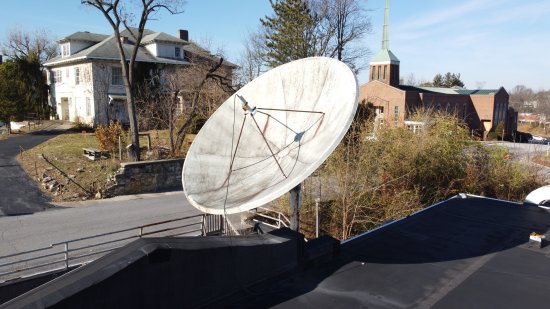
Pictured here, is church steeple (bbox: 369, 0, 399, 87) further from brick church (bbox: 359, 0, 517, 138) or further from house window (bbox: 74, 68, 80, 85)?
house window (bbox: 74, 68, 80, 85)

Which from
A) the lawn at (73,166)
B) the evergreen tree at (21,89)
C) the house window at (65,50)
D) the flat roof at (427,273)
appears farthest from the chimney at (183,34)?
the flat roof at (427,273)

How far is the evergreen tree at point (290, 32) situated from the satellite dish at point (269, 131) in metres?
28.4

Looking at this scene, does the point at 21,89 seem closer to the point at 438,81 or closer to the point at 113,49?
the point at 113,49

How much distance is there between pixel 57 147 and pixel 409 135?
19.6 m

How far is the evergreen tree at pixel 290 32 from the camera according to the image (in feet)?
118

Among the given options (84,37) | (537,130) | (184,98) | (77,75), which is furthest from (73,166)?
(537,130)

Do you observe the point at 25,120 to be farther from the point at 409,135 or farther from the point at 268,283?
the point at 268,283

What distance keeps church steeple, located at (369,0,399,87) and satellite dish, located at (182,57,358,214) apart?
46.8 metres

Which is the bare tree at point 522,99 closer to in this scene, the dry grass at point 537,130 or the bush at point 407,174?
the dry grass at point 537,130

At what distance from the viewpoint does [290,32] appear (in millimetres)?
35844

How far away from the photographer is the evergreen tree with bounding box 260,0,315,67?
3588 centimetres

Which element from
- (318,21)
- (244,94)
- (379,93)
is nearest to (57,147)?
A: (244,94)

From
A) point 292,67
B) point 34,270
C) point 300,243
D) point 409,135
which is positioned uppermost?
point 292,67

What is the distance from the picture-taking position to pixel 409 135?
16.0 metres
